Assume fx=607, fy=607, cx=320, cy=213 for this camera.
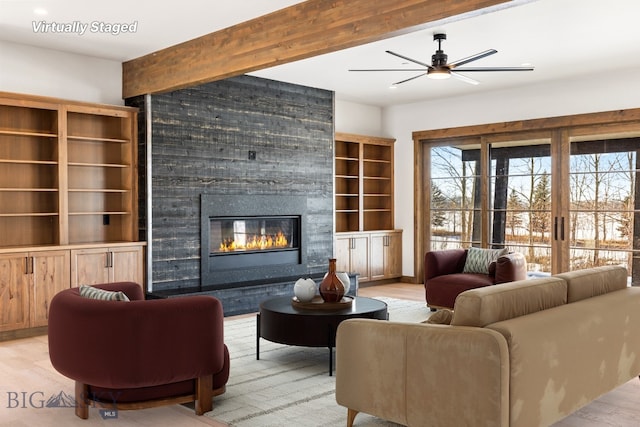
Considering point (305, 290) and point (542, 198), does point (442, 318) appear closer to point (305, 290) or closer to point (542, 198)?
point (305, 290)

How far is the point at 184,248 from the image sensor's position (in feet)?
22.1

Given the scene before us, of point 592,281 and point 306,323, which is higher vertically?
point 592,281

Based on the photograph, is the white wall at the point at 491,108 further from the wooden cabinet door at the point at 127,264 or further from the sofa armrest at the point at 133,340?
the sofa armrest at the point at 133,340

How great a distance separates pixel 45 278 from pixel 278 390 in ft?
9.58

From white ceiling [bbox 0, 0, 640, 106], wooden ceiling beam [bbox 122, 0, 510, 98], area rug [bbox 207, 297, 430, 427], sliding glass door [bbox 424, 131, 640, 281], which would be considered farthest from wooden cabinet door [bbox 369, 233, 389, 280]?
wooden ceiling beam [bbox 122, 0, 510, 98]

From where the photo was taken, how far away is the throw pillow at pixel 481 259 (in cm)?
667

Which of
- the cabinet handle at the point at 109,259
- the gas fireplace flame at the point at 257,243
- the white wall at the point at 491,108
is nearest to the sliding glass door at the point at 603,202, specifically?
the white wall at the point at 491,108

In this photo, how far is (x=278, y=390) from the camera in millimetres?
4035

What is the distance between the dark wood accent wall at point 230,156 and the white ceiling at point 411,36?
0.45 metres

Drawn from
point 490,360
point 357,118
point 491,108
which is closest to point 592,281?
point 490,360

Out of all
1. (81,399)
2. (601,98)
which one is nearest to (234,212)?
(81,399)

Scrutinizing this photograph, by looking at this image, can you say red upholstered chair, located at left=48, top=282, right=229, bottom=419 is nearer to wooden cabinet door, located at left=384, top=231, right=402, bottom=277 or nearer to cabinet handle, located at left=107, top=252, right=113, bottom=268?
cabinet handle, located at left=107, top=252, right=113, bottom=268

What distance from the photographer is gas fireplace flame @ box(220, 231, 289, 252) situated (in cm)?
717

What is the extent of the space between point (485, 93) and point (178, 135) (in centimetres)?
428
